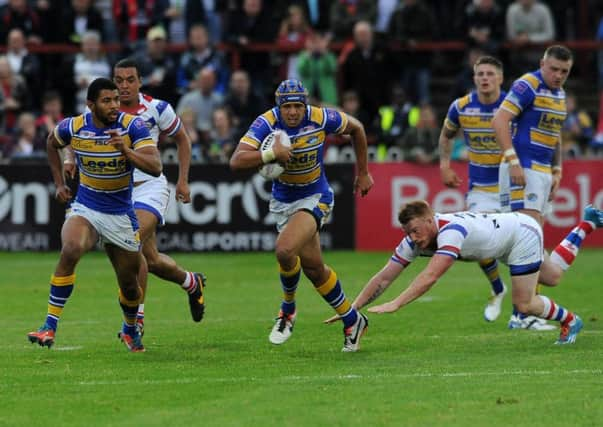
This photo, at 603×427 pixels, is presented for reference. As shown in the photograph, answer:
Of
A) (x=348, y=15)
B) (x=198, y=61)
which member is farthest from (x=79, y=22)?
(x=348, y=15)

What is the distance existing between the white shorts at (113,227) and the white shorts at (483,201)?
4.37 meters

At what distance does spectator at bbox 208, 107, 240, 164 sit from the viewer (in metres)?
22.0

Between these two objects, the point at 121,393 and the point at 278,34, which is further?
the point at 278,34

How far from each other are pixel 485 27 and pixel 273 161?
1366cm

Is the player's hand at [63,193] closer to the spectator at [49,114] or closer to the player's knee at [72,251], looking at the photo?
the player's knee at [72,251]

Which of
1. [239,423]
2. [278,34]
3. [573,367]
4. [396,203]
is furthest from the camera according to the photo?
[278,34]

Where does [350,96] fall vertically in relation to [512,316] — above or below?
above

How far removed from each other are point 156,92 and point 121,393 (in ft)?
45.9

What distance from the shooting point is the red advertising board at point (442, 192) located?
21.7 meters

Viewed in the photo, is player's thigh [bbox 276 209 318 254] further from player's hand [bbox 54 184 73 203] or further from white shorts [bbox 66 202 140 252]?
player's hand [bbox 54 184 73 203]

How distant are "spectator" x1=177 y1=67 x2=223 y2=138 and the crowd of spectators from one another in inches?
0.9

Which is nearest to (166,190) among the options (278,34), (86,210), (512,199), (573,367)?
(86,210)

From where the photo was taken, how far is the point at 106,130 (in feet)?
37.2

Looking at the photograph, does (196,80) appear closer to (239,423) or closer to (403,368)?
(403,368)
